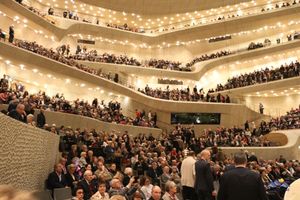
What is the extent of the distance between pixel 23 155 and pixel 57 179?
74.4 inches

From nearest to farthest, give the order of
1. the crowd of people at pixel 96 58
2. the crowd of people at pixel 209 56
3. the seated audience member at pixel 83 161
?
the seated audience member at pixel 83 161, the crowd of people at pixel 96 58, the crowd of people at pixel 209 56

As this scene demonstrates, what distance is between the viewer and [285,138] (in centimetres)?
1978

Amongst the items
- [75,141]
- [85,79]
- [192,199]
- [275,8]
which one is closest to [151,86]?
[85,79]

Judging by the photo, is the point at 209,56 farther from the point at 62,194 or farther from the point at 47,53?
the point at 62,194

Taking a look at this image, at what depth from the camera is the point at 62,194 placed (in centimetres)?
670

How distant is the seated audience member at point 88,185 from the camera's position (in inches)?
279

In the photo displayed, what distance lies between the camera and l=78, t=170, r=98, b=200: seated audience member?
279 inches

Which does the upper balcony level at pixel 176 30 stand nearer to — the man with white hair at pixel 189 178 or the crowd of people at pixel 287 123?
the crowd of people at pixel 287 123

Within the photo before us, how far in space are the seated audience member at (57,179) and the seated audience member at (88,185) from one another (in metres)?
0.44

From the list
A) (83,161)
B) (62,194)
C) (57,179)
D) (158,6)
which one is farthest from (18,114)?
(158,6)

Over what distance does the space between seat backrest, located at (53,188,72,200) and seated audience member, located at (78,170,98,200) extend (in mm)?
280

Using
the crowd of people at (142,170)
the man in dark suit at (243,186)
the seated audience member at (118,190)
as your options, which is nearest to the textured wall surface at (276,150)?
the crowd of people at (142,170)

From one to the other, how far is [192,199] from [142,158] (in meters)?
3.99

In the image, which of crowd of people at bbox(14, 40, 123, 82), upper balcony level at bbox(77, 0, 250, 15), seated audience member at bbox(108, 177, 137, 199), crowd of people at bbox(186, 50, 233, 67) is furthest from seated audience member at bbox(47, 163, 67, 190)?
upper balcony level at bbox(77, 0, 250, 15)
